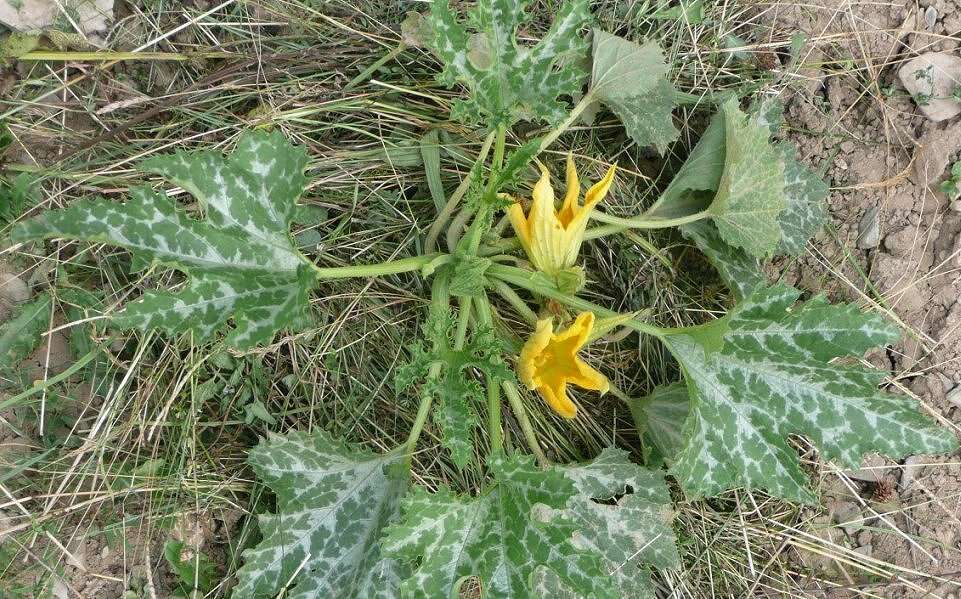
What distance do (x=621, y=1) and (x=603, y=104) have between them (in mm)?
356

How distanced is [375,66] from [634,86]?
0.81 m

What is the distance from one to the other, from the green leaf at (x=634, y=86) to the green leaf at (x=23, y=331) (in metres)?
1.80

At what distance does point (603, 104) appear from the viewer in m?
2.54

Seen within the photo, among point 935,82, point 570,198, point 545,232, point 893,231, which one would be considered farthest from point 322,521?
point 935,82

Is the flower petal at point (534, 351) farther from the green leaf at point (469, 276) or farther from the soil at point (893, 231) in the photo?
the soil at point (893, 231)

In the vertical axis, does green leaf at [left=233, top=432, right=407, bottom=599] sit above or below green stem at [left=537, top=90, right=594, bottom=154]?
below

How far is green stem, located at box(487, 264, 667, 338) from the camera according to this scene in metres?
2.14

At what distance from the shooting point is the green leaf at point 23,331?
7.42ft

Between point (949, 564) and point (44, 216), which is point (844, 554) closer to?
point (949, 564)

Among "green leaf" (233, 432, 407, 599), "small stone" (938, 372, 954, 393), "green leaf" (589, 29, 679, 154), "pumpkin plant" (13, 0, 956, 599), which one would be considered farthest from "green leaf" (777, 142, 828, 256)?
"green leaf" (233, 432, 407, 599)

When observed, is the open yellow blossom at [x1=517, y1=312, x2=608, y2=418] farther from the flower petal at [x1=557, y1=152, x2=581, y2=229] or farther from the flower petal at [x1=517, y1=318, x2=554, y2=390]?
the flower petal at [x1=557, y1=152, x2=581, y2=229]

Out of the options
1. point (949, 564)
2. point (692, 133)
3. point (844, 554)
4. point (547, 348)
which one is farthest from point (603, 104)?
point (949, 564)

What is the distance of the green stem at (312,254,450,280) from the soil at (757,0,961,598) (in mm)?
1350

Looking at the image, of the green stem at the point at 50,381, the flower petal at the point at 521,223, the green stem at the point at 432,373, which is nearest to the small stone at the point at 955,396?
the flower petal at the point at 521,223
